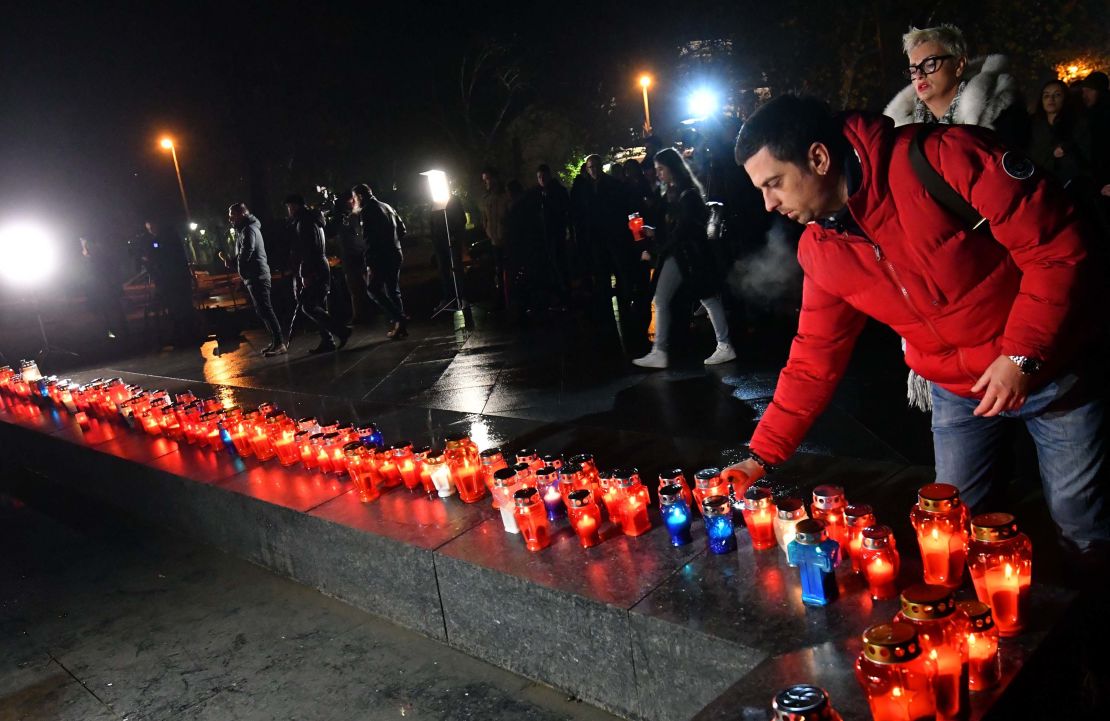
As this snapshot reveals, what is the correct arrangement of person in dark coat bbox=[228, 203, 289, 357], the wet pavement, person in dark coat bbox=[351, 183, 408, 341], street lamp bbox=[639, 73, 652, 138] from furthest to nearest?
1. street lamp bbox=[639, 73, 652, 138]
2. person in dark coat bbox=[228, 203, 289, 357]
3. person in dark coat bbox=[351, 183, 408, 341]
4. the wet pavement

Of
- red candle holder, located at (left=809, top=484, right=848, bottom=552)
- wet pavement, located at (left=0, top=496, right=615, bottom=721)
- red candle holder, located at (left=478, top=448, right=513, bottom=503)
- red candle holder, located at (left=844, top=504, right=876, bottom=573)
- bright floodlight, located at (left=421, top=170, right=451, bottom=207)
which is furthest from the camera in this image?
bright floodlight, located at (left=421, top=170, right=451, bottom=207)

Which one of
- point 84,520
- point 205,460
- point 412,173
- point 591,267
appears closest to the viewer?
point 205,460

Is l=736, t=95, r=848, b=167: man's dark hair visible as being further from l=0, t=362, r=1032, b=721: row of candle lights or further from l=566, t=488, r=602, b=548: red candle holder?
l=566, t=488, r=602, b=548: red candle holder

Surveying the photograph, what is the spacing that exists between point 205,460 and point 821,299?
4.15 meters

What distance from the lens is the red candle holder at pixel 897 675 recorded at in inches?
73.2

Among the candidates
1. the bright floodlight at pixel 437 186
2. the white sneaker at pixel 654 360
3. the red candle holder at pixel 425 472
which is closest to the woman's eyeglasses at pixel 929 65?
the red candle holder at pixel 425 472

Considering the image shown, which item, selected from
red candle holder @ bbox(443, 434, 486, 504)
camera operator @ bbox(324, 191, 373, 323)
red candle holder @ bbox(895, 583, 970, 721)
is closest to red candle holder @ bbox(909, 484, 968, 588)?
red candle holder @ bbox(895, 583, 970, 721)

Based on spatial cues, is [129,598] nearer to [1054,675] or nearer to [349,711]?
[349,711]

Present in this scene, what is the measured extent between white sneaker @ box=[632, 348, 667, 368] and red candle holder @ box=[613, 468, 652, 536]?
4001 millimetres

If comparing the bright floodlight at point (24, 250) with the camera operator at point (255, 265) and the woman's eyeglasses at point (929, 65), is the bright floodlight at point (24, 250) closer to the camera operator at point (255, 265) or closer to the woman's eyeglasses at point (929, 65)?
the camera operator at point (255, 265)

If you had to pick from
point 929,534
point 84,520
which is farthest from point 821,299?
point 84,520

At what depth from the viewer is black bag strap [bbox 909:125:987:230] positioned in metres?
2.18

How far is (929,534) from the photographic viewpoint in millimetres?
2494

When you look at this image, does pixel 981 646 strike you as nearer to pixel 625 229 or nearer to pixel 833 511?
pixel 833 511
